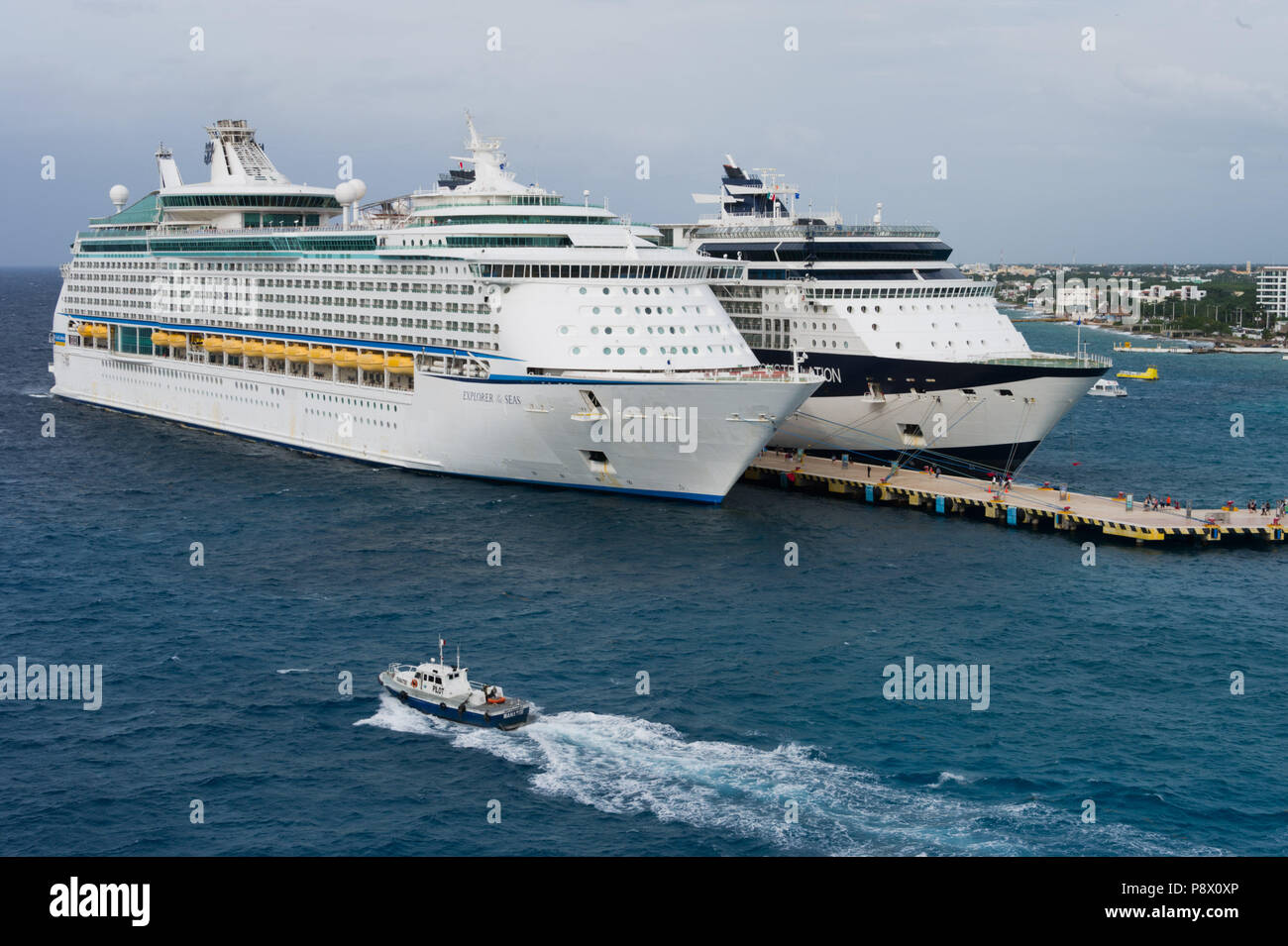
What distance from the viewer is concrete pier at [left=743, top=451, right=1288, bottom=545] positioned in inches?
2304

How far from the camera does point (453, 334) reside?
6619 centimetres

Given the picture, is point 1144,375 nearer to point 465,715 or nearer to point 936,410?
point 936,410

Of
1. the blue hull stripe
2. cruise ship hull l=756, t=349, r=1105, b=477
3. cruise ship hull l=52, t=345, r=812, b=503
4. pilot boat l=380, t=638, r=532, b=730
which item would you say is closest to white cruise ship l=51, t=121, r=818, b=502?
cruise ship hull l=52, t=345, r=812, b=503

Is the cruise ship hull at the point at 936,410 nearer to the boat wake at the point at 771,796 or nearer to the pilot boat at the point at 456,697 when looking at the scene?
the boat wake at the point at 771,796

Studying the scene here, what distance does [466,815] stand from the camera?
30906mm

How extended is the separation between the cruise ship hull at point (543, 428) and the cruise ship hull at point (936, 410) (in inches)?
465

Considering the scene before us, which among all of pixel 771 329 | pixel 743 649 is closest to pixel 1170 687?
pixel 743 649

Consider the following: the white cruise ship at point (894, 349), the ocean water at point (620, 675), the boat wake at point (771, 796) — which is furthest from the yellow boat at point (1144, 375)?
the boat wake at point (771, 796)

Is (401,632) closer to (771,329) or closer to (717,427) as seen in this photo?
(717,427)

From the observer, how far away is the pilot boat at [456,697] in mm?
35812

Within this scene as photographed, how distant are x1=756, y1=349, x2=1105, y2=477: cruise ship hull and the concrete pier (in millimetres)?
Result: 1485

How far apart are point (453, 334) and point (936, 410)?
26.0 meters

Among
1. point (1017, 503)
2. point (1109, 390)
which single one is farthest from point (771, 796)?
point (1109, 390)

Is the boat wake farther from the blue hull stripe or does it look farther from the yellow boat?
the yellow boat
